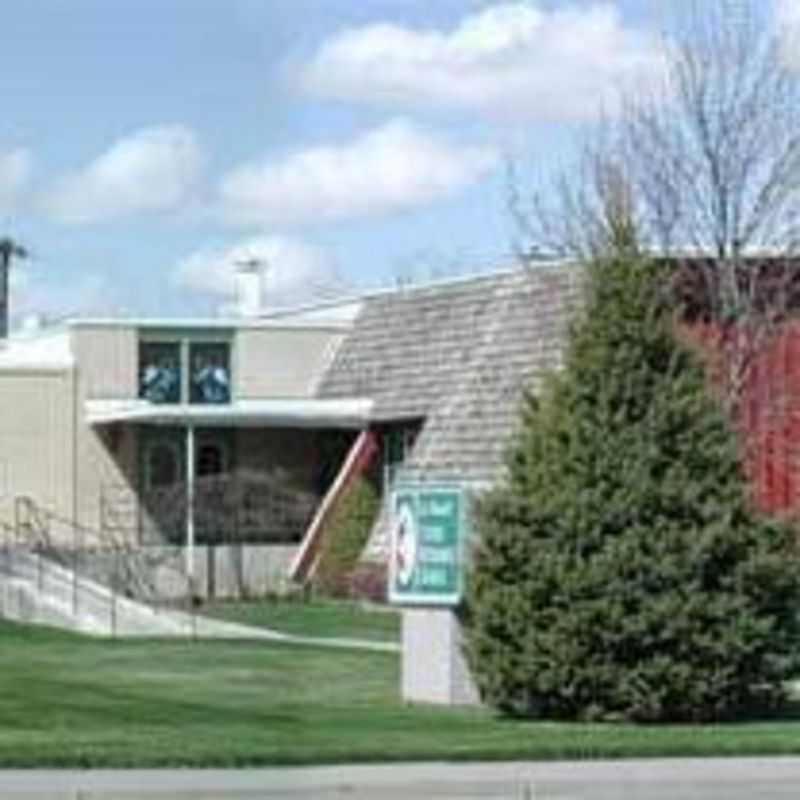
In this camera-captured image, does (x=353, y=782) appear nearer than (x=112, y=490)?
Yes

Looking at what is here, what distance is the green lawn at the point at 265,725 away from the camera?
62.0 ft

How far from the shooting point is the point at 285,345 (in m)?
56.6

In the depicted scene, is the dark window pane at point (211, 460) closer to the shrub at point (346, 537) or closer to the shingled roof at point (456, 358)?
the shingled roof at point (456, 358)

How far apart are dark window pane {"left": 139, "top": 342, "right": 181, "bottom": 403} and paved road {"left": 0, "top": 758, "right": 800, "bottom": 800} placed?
3672 centimetres

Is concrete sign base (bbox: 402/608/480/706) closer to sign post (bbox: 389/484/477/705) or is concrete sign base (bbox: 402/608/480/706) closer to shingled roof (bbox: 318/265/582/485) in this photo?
sign post (bbox: 389/484/477/705)

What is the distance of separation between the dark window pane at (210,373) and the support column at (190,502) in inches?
117

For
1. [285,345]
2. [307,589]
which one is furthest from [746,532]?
[285,345]

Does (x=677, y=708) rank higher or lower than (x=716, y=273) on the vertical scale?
lower

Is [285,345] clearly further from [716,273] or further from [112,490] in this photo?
[716,273]

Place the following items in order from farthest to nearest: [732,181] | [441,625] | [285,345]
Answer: [285,345] < [732,181] < [441,625]

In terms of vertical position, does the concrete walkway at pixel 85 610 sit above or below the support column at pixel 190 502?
below

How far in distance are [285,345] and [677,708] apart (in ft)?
113

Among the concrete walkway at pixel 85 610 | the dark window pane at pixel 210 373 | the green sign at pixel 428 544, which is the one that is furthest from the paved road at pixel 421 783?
the dark window pane at pixel 210 373

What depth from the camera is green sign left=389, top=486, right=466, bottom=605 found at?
24.5 meters
